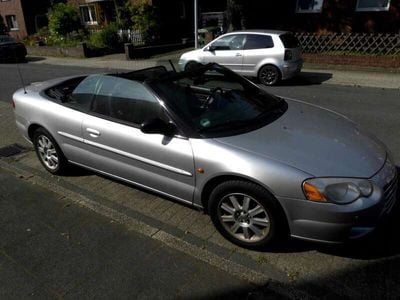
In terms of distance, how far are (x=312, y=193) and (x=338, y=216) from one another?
0.26 m

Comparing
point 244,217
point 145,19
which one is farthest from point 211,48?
point 145,19

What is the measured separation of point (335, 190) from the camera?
2754 mm

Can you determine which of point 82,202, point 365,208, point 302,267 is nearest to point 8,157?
point 82,202

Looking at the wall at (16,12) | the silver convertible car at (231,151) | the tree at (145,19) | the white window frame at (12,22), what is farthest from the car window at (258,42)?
the white window frame at (12,22)

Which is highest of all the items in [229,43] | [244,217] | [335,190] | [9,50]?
[229,43]

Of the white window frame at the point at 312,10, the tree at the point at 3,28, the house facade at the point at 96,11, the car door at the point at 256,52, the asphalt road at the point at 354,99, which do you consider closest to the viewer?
the asphalt road at the point at 354,99

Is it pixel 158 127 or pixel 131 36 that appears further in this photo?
pixel 131 36

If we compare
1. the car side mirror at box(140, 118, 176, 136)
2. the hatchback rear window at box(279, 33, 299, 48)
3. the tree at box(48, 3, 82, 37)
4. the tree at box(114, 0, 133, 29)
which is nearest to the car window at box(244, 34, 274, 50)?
the hatchback rear window at box(279, 33, 299, 48)

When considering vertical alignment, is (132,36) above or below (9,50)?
above

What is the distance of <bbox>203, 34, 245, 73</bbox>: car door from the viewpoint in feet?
36.3

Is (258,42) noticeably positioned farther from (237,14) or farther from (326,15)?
(326,15)

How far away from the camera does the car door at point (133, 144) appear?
3.39m

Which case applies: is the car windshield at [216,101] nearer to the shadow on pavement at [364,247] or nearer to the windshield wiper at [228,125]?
the windshield wiper at [228,125]

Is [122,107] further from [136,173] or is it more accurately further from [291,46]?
[291,46]
